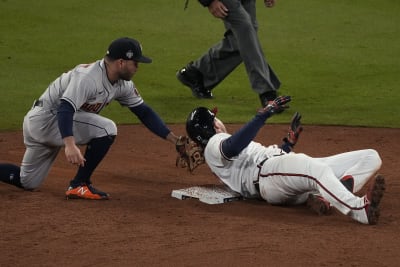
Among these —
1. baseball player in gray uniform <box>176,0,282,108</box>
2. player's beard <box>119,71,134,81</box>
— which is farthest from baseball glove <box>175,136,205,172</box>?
baseball player in gray uniform <box>176,0,282,108</box>

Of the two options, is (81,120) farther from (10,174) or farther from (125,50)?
(10,174)

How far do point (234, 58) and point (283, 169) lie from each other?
4.38m

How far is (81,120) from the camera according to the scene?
6898 mm

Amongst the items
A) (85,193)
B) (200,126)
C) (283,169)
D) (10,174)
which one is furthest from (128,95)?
(283,169)

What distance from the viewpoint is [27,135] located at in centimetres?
712

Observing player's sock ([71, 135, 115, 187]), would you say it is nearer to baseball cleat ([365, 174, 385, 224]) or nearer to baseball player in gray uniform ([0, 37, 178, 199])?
baseball player in gray uniform ([0, 37, 178, 199])

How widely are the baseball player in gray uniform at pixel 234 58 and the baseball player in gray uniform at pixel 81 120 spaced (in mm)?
2827

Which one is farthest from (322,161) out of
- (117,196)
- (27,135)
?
(27,135)

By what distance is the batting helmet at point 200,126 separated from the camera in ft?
22.3

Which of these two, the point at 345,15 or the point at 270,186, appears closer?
the point at 270,186

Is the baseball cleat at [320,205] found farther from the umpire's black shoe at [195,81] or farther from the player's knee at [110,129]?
the umpire's black shoe at [195,81]

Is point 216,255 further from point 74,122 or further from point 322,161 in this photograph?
point 74,122

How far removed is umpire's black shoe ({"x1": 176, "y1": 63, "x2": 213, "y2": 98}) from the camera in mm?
10789

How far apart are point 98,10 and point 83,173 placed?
859 centimetres
